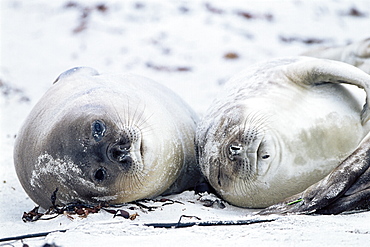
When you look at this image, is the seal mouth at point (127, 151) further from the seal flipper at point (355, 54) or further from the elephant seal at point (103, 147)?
the seal flipper at point (355, 54)

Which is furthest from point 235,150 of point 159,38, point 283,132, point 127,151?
point 159,38

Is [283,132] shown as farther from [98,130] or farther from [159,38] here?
[159,38]

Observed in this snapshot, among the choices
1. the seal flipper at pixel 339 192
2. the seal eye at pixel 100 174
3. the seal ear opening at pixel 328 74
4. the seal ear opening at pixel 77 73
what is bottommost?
the seal flipper at pixel 339 192

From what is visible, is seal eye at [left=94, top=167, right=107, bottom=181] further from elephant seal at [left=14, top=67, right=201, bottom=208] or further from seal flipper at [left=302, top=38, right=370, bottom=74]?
seal flipper at [left=302, top=38, right=370, bottom=74]

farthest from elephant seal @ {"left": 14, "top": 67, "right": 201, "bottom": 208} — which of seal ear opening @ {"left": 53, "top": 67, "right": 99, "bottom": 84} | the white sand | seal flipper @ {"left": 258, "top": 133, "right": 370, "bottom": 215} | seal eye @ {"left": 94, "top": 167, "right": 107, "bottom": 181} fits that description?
the white sand

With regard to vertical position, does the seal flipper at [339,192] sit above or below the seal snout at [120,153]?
below

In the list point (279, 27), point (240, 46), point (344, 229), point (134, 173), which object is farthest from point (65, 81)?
point (279, 27)

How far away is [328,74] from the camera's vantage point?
311cm

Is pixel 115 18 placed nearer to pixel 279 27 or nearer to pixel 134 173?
pixel 279 27

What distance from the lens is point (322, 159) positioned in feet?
9.46

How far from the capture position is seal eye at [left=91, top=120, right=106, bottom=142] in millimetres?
2799

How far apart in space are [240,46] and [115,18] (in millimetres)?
2017

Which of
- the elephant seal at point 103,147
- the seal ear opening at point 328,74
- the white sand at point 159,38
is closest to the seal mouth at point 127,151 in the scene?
the elephant seal at point 103,147

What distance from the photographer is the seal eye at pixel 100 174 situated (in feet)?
9.30
